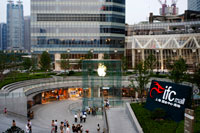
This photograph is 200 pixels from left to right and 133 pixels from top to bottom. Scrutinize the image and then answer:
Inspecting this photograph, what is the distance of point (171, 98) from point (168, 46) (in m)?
53.4

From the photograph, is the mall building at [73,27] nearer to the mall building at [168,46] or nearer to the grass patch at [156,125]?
the mall building at [168,46]

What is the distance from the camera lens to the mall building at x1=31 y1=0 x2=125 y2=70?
7656 cm

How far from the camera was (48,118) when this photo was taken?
31688 millimetres

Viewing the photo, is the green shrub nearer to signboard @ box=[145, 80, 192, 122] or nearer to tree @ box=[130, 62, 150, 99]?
signboard @ box=[145, 80, 192, 122]

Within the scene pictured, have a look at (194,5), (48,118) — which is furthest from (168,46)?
(194,5)

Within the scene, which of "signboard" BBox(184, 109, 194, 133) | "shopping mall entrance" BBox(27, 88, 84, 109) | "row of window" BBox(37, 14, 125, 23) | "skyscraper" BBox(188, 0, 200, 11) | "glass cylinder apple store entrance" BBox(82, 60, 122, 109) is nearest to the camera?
"signboard" BBox(184, 109, 194, 133)

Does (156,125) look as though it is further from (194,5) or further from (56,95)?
(194,5)

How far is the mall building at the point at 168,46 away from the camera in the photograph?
225ft

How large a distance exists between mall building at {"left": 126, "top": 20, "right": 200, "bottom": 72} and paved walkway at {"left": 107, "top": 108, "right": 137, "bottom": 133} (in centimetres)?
3916

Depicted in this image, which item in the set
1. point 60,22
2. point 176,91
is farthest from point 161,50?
point 176,91

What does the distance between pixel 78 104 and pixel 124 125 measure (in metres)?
17.4

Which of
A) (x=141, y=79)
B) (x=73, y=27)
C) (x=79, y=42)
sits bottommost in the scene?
(x=141, y=79)

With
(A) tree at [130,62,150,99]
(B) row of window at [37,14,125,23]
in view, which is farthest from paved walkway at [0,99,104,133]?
(B) row of window at [37,14,125,23]

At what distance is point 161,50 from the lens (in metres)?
74.4
